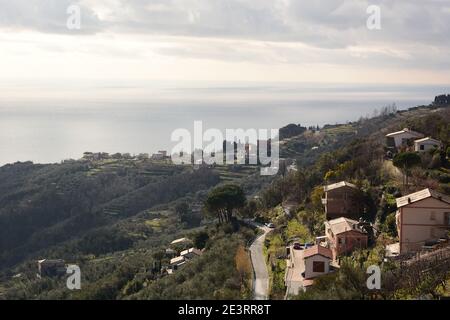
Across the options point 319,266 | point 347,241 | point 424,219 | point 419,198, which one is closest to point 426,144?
point 419,198

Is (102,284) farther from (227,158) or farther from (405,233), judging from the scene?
(227,158)

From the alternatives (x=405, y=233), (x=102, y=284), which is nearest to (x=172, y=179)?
(x=102, y=284)

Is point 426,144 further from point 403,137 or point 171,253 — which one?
point 171,253

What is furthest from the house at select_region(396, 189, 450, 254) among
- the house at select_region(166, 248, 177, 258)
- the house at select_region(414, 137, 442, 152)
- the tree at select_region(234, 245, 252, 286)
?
the house at select_region(166, 248, 177, 258)

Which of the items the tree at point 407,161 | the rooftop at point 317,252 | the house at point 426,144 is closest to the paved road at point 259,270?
the rooftop at point 317,252

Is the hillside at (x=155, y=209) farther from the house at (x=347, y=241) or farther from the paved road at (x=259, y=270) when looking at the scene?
the house at (x=347, y=241)

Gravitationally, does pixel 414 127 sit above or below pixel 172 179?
above
